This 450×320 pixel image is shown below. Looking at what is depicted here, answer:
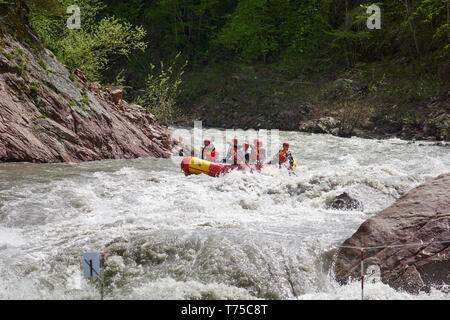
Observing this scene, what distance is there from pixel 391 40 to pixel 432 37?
2.23 meters

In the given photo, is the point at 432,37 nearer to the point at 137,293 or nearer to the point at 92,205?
the point at 92,205

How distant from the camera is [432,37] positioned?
64.5 ft

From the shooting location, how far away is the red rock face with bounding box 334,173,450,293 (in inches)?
166

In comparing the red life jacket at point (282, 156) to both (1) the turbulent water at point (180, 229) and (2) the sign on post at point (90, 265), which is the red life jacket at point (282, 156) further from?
(2) the sign on post at point (90, 265)

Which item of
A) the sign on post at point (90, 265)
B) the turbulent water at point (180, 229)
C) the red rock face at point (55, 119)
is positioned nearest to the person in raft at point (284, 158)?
the turbulent water at point (180, 229)

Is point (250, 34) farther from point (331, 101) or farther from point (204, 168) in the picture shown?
point (204, 168)

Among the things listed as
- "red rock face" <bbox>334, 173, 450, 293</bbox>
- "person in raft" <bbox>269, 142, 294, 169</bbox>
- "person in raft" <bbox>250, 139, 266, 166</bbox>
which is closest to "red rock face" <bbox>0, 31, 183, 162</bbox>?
"person in raft" <bbox>250, 139, 266, 166</bbox>

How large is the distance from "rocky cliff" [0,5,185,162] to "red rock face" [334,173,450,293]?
7.49 meters

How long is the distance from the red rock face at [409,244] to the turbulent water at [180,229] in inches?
6.2

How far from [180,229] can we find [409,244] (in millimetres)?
2818

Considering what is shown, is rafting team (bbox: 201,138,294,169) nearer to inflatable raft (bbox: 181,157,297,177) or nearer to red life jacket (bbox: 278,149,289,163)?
red life jacket (bbox: 278,149,289,163)
